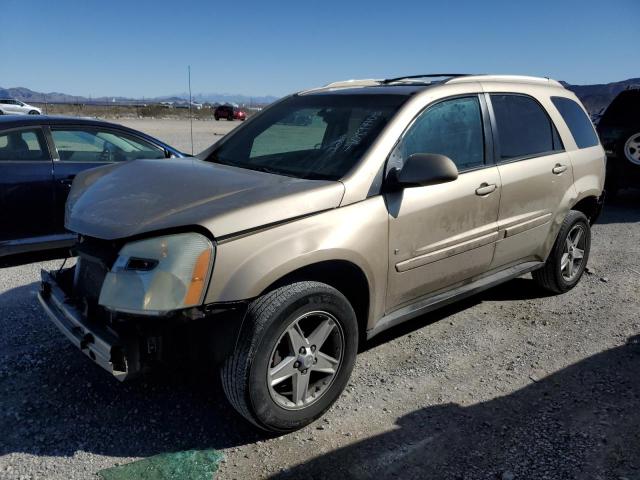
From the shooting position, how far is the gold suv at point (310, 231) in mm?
2607

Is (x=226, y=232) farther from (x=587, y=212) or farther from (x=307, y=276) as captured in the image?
(x=587, y=212)

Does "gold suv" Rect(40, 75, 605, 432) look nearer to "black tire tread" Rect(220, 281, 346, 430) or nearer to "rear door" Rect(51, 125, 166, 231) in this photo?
"black tire tread" Rect(220, 281, 346, 430)

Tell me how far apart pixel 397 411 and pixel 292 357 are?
764 mm

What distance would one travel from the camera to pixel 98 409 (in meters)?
3.13

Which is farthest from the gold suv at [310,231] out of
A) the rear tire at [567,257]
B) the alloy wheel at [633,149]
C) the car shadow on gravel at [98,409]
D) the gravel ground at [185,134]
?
the gravel ground at [185,134]

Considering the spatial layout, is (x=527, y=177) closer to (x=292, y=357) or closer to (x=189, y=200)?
(x=292, y=357)

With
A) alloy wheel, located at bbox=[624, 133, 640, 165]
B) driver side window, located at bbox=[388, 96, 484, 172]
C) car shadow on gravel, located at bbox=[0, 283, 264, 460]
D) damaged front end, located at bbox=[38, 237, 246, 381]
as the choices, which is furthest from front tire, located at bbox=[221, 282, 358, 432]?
alloy wheel, located at bbox=[624, 133, 640, 165]

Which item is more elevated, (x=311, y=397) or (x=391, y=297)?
(x=391, y=297)

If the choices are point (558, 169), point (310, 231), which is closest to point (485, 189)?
point (558, 169)

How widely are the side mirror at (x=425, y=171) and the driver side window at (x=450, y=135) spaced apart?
0.14 m

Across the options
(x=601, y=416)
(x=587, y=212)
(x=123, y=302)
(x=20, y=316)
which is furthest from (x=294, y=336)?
(x=587, y=212)

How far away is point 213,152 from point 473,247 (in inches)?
78.4

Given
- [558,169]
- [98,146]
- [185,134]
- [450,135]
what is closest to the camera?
[450,135]

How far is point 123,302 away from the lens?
8.37ft
